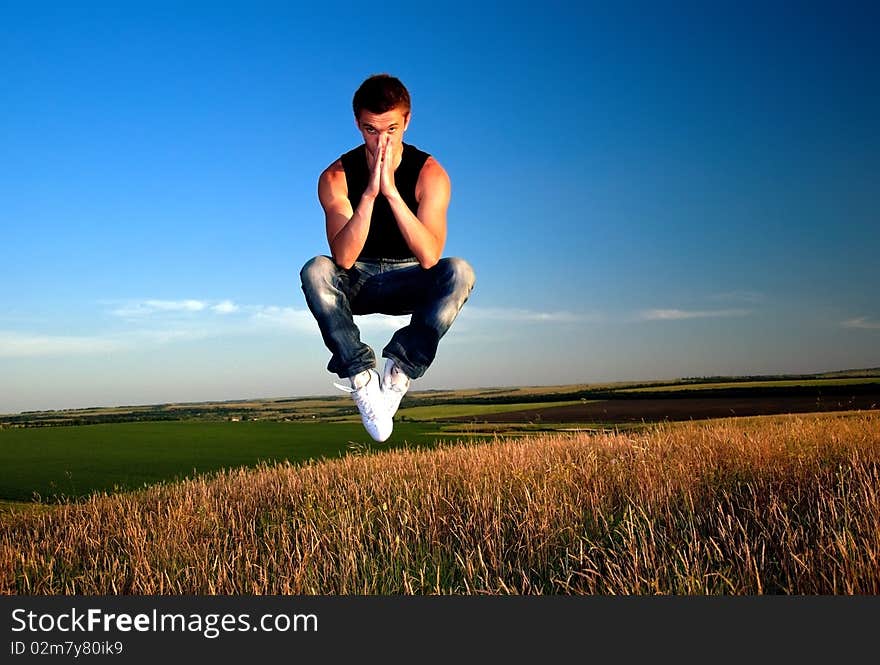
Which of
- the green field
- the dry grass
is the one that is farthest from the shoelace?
the green field

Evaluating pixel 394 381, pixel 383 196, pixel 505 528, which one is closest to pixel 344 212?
pixel 383 196

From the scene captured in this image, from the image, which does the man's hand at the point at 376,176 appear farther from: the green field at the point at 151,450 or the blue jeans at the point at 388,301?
the green field at the point at 151,450

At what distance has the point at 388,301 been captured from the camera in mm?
4473

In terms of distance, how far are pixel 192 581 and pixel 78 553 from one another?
399 cm

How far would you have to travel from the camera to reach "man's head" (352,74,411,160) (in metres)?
3.73

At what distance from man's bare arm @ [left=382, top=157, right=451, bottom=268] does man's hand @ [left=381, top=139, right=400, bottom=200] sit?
8cm

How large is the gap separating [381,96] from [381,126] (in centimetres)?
16

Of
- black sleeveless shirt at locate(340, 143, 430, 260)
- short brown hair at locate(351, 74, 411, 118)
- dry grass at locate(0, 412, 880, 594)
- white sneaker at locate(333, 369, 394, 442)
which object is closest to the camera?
short brown hair at locate(351, 74, 411, 118)

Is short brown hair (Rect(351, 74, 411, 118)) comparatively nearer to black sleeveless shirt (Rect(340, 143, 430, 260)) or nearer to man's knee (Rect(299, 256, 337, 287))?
black sleeveless shirt (Rect(340, 143, 430, 260))

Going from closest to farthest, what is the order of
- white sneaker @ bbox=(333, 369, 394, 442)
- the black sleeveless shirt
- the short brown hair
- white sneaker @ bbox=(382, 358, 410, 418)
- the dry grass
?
the short brown hair, the black sleeveless shirt, white sneaker @ bbox=(333, 369, 394, 442), white sneaker @ bbox=(382, 358, 410, 418), the dry grass

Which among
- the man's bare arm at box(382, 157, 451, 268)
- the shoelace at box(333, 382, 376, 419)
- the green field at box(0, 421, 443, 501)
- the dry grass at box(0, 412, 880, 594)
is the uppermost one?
the man's bare arm at box(382, 157, 451, 268)

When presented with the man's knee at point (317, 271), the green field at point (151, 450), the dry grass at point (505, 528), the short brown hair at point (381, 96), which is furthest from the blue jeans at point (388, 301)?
the green field at point (151, 450)

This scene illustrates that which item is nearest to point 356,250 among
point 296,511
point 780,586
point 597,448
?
point 780,586

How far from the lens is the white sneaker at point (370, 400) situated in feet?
14.3
